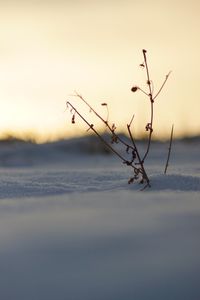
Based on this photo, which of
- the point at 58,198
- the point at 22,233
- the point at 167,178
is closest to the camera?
the point at 22,233

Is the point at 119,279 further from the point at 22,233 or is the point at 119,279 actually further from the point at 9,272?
the point at 22,233

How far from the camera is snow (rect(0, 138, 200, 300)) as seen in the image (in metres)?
1.64

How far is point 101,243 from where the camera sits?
1913 mm

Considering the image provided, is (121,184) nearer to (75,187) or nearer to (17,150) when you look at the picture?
(75,187)

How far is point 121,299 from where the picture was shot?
62.6 inches

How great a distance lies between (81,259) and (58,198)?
903 mm

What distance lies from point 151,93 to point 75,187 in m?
0.70

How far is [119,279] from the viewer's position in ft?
5.49

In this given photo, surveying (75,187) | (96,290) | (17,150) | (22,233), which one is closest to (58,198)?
(75,187)

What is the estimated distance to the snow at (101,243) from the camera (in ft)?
5.38

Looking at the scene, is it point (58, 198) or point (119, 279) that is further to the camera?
point (58, 198)

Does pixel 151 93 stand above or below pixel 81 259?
above

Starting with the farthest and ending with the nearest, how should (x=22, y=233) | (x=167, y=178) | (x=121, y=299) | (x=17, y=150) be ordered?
A: (x=17, y=150)
(x=167, y=178)
(x=22, y=233)
(x=121, y=299)

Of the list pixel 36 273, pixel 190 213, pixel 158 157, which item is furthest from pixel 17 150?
pixel 36 273
